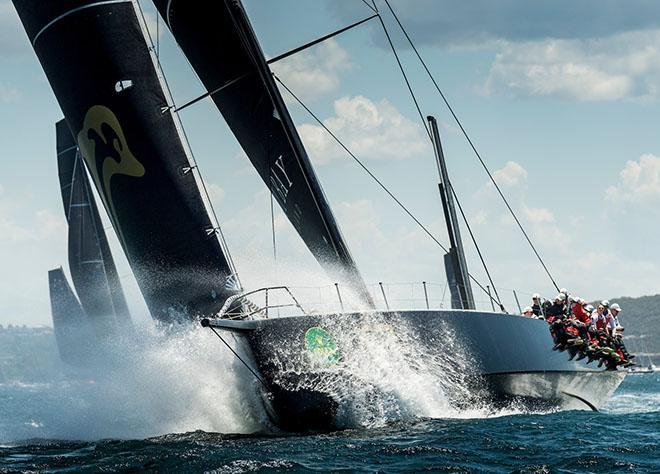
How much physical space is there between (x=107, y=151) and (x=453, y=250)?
17.2 ft

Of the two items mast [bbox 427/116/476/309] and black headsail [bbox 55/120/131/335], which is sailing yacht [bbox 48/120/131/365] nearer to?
black headsail [bbox 55/120/131/335]

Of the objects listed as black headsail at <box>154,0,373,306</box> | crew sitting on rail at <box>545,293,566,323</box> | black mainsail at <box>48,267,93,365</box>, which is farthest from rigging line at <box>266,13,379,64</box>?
black mainsail at <box>48,267,93,365</box>

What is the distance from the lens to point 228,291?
11945 mm

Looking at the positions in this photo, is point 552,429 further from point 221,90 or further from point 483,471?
point 221,90

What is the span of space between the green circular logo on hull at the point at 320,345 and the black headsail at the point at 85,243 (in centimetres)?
1294

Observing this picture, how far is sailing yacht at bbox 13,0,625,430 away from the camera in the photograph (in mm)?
11258

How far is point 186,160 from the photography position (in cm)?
1226

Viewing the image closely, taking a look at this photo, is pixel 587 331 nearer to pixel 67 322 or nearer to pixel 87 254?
pixel 87 254

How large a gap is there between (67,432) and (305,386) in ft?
11.8

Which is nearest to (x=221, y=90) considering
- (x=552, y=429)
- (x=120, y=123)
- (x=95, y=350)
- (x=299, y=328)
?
(x=120, y=123)

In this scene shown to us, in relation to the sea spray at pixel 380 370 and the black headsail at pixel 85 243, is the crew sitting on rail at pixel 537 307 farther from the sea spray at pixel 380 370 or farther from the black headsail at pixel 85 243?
the black headsail at pixel 85 243

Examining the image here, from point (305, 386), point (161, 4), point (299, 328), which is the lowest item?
point (305, 386)

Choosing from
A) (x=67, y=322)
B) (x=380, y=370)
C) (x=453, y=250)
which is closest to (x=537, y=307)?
(x=453, y=250)

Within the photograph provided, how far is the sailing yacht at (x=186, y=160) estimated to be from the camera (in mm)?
11258
